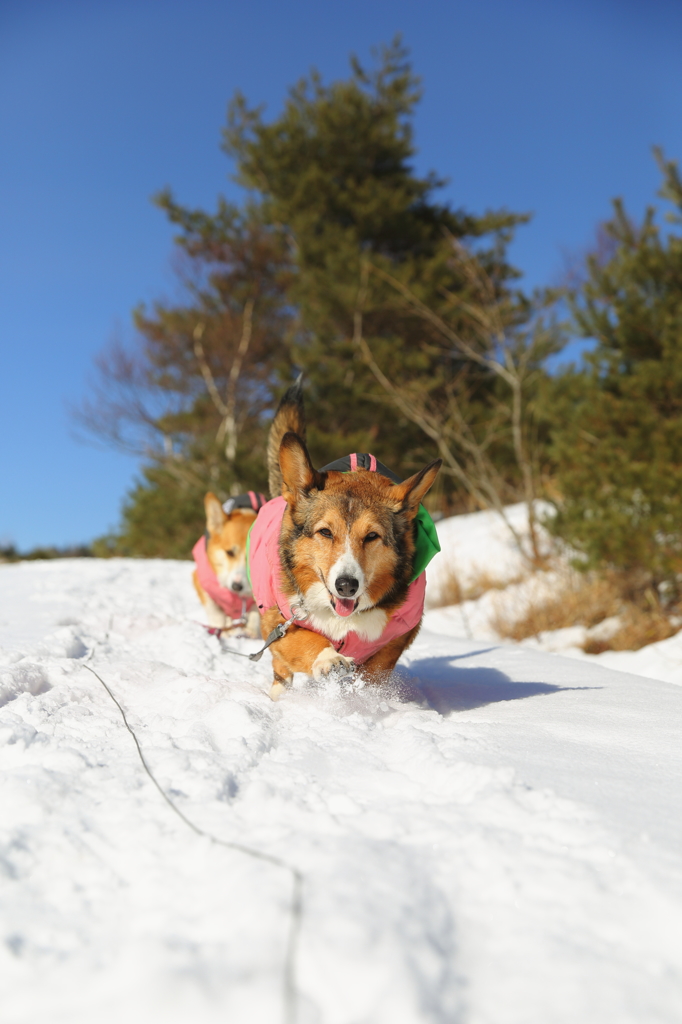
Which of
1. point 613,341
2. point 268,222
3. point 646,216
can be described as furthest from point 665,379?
point 268,222

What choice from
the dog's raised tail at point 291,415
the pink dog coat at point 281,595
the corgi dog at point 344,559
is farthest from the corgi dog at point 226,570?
the corgi dog at point 344,559

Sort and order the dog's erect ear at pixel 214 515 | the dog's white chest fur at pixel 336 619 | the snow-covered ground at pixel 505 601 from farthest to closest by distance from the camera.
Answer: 1. the snow-covered ground at pixel 505 601
2. the dog's erect ear at pixel 214 515
3. the dog's white chest fur at pixel 336 619

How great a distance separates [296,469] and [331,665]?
87 centimetres

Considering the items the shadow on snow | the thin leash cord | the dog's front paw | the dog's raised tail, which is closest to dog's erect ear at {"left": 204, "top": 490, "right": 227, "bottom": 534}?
the dog's raised tail

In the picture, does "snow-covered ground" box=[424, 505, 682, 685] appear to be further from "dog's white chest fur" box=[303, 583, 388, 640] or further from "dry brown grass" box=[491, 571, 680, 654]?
"dog's white chest fur" box=[303, 583, 388, 640]

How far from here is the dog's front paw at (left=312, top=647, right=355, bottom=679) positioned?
252cm

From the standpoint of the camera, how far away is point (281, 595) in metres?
2.82

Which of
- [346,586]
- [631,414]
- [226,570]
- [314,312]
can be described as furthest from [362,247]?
[346,586]

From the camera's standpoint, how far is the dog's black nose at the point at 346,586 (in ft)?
7.71

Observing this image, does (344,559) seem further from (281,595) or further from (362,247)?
(362,247)

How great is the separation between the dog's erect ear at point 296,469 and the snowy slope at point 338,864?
93 cm

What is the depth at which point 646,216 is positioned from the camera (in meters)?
7.34

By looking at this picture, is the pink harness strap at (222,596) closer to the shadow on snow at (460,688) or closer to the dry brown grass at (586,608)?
the shadow on snow at (460,688)

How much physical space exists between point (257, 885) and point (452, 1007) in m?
0.38
